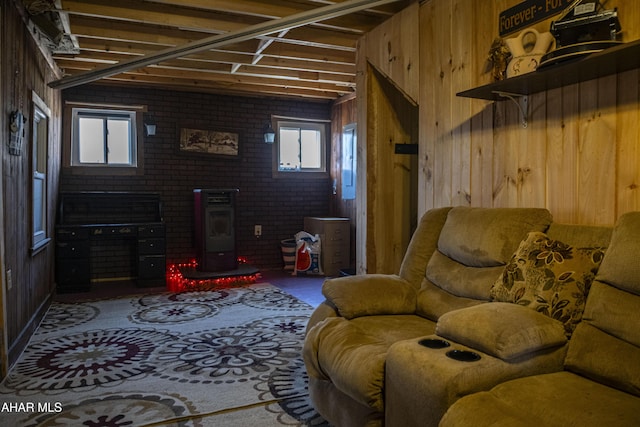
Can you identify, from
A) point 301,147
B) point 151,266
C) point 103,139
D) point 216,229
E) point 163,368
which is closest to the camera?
point 163,368

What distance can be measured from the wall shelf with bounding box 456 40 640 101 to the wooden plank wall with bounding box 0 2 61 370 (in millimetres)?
2984

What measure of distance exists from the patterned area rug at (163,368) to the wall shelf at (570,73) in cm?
196

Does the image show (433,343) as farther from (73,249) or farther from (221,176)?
(221,176)

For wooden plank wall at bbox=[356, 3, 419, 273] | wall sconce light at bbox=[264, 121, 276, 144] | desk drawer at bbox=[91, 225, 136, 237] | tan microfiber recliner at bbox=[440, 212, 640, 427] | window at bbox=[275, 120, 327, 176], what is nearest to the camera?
tan microfiber recliner at bbox=[440, 212, 640, 427]

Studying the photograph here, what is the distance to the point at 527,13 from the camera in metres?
2.49

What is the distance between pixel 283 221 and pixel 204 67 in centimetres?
265

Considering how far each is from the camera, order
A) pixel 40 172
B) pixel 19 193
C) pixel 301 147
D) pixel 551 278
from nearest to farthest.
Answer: pixel 551 278 < pixel 19 193 < pixel 40 172 < pixel 301 147

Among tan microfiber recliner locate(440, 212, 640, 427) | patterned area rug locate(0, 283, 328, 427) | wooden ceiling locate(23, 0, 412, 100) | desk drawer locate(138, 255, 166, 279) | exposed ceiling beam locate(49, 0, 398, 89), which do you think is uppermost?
wooden ceiling locate(23, 0, 412, 100)

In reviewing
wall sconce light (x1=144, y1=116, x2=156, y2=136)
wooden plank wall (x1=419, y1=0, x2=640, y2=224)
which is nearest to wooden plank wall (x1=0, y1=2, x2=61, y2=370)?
wall sconce light (x1=144, y1=116, x2=156, y2=136)

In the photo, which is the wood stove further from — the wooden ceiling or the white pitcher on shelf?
the white pitcher on shelf

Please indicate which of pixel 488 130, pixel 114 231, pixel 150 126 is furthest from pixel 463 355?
pixel 150 126

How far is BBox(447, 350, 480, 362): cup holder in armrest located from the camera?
60.7 inches

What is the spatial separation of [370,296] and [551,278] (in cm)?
94

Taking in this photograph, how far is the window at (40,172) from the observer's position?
13.5 ft
